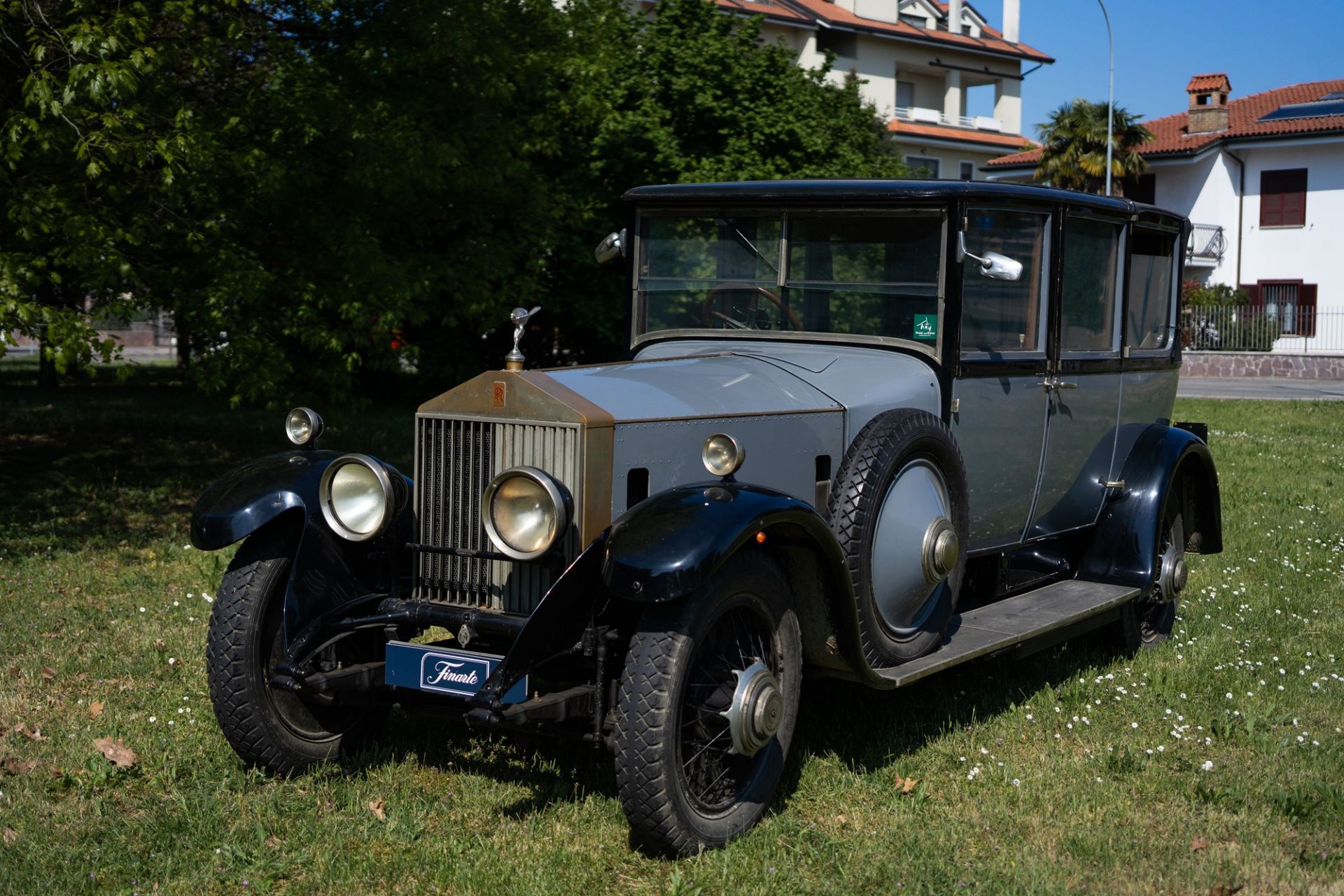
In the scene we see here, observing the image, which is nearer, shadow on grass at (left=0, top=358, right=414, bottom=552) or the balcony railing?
shadow on grass at (left=0, top=358, right=414, bottom=552)

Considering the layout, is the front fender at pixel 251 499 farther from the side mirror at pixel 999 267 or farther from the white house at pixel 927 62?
the white house at pixel 927 62

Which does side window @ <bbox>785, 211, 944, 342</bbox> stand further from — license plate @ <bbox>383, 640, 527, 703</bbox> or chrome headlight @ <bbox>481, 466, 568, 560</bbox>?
license plate @ <bbox>383, 640, 527, 703</bbox>

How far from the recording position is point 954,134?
46.4 meters

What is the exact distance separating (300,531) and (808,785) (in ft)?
6.69

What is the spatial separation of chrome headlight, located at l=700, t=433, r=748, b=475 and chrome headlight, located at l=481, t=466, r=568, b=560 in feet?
1.56

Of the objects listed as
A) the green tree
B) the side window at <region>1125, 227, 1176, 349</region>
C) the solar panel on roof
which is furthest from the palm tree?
the side window at <region>1125, 227, 1176, 349</region>

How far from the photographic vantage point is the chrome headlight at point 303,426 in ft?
16.1

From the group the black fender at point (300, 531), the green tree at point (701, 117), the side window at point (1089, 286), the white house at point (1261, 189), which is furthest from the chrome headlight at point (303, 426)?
the white house at point (1261, 189)

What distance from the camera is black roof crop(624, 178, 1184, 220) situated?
521 cm

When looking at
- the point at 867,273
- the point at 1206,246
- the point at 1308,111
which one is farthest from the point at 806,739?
the point at 1308,111

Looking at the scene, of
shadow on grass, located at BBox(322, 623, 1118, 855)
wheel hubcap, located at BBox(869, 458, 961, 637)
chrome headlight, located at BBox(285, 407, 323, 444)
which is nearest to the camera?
shadow on grass, located at BBox(322, 623, 1118, 855)

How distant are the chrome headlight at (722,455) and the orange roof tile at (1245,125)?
35.5m

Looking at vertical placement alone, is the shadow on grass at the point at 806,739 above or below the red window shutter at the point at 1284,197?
below

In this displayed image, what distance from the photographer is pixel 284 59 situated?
10641mm
